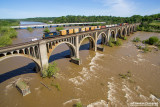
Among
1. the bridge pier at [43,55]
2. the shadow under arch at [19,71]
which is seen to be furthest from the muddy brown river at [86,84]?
the bridge pier at [43,55]

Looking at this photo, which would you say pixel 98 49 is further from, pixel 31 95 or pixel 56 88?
pixel 31 95

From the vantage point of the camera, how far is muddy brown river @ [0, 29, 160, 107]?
16484 millimetres

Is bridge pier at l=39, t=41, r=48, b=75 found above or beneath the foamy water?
above

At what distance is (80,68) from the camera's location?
27.2 m

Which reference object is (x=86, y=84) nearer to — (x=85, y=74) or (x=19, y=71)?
(x=85, y=74)

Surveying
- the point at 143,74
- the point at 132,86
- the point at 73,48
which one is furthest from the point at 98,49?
the point at 132,86

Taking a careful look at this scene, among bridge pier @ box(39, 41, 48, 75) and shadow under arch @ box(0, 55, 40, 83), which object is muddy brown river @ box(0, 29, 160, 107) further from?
bridge pier @ box(39, 41, 48, 75)

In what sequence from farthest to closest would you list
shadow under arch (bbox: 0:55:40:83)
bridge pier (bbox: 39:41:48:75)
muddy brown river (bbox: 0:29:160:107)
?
shadow under arch (bbox: 0:55:40:83) < bridge pier (bbox: 39:41:48:75) < muddy brown river (bbox: 0:29:160:107)

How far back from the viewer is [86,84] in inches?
813

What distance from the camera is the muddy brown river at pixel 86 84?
649 inches

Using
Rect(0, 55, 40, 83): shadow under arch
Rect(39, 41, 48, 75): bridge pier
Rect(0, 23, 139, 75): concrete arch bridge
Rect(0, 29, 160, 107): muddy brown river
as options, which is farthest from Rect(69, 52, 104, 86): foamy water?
Rect(0, 55, 40, 83): shadow under arch

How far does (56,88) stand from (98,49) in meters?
26.6

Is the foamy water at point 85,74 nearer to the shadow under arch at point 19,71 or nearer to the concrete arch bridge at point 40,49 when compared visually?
the concrete arch bridge at point 40,49

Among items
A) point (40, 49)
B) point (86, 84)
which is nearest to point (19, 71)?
point (40, 49)
